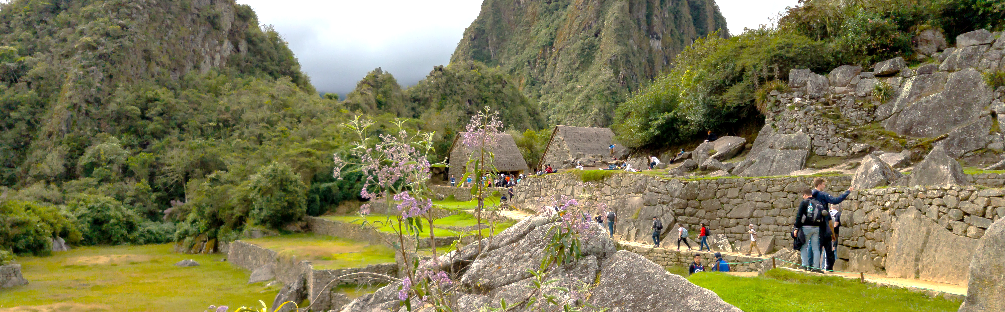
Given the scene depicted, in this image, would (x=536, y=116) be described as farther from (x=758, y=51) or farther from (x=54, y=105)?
(x=758, y=51)

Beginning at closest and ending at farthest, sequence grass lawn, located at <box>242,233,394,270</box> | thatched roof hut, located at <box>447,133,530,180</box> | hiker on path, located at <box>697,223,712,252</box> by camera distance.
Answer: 1. hiker on path, located at <box>697,223,712,252</box>
2. grass lawn, located at <box>242,233,394,270</box>
3. thatched roof hut, located at <box>447,133,530,180</box>

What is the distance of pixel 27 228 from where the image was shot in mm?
30906

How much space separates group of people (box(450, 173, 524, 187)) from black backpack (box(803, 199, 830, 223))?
421cm

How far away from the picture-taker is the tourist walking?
808 cm

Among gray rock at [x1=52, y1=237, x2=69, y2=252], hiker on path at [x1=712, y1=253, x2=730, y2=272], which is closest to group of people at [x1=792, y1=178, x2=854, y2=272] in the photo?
hiker on path at [x1=712, y1=253, x2=730, y2=272]

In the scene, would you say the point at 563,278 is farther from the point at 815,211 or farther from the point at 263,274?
the point at 263,274

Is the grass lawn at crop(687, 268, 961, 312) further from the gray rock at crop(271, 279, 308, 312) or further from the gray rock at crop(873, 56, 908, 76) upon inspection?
the gray rock at crop(271, 279, 308, 312)

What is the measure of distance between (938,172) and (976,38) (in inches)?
290

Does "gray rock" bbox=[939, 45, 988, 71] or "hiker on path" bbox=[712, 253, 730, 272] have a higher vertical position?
"gray rock" bbox=[939, 45, 988, 71]

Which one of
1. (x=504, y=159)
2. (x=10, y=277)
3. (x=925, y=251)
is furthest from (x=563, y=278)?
(x=504, y=159)

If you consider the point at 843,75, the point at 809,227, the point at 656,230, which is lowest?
the point at 656,230

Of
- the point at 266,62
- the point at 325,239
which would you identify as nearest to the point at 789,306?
the point at 325,239

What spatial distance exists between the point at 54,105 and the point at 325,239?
44542mm

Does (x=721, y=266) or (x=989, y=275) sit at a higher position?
(x=989, y=275)
